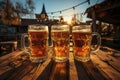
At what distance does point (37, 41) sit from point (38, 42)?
0.01 metres

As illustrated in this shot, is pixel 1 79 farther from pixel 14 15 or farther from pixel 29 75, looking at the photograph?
pixel 14 15

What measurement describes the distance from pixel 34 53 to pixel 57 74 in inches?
17.9

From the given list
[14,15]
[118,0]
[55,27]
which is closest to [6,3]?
[14,15]

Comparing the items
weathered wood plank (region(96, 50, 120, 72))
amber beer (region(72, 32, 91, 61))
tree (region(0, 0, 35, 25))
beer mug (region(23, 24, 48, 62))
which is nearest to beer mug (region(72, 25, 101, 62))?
amber beer (region(72, 32, 91, 61))

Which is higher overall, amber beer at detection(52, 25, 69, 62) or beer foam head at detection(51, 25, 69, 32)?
beer foam head at detection(51, 25, 69, 32)

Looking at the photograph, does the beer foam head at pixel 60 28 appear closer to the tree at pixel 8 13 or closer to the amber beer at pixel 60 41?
the amber beer at pixel 60 41

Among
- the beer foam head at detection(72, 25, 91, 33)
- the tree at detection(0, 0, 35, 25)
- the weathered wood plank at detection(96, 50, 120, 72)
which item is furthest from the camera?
the tree at detection(0, 0, 35, 25)

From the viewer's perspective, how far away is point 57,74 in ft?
2.84

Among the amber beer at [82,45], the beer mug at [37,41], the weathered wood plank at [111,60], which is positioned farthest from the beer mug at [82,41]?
the beer mug at [37,41]

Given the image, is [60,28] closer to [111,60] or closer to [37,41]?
[37,41]

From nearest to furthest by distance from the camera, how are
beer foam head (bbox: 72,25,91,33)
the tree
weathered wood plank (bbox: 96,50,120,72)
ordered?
weathered wood plank (bbox: 96,50,120,72) < beer foam head (bbox: 72,25,91,33) < the tree

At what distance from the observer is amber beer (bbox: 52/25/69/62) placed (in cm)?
127

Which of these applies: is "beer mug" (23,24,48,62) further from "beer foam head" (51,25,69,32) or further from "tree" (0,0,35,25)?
"tree" (0,0,35,25)

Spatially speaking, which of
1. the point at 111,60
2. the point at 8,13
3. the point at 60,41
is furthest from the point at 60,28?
the point at 8,13
